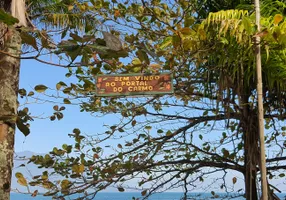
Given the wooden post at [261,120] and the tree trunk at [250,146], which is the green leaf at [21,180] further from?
the tree trunk at [250,146]

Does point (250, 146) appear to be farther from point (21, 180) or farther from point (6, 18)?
point (6, 18)

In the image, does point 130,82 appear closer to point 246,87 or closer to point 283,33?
point 283,33

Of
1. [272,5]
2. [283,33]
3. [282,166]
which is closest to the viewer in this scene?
[283,33]

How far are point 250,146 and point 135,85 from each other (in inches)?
62.4

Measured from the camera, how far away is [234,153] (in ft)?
11.5

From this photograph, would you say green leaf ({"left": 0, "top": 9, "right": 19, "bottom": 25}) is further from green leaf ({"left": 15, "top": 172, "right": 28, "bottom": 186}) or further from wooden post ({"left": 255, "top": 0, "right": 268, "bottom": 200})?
wooden post ({"left": 255, "top": 0, "right": 268, "bottom": 200})

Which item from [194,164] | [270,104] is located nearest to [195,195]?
[194,164]

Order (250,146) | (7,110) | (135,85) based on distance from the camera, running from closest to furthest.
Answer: (7,110) → (135,85) → (250,146)

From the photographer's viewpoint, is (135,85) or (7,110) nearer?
(7,110)

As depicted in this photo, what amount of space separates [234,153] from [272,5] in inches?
53.2

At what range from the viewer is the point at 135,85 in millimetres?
1827

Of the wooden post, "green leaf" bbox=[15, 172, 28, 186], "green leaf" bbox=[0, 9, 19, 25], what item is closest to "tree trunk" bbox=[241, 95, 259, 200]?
the wooden post

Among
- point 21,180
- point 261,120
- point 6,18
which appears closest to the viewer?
point 6,18

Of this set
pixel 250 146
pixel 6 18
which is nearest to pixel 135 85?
pixel 6 18
